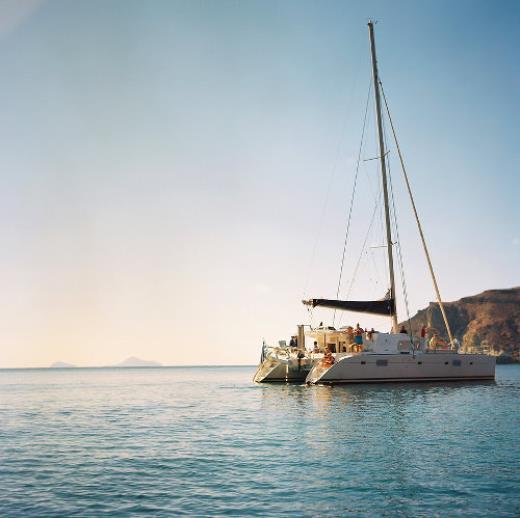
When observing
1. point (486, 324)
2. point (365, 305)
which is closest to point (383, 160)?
point (365, 305)

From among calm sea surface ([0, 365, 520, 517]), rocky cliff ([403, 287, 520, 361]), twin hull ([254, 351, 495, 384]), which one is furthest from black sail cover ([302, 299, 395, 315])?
rocky cliff ([403, 287, 520, 361])

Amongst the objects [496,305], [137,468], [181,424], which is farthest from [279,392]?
[496,305]

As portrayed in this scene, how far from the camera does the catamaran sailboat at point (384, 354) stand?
3884 cm

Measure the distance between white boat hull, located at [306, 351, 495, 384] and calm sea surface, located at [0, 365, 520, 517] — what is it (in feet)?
34.4

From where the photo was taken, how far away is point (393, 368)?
39.5 meters

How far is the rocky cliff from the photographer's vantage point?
179 m

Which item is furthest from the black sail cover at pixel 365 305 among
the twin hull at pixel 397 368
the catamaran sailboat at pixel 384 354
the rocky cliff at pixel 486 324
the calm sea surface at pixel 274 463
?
the rocky cliff at pixel 486 324

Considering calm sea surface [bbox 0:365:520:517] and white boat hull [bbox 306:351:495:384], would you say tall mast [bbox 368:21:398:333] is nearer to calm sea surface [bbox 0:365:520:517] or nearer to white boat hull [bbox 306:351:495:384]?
white boat hull [bbox 306:351:495:384]

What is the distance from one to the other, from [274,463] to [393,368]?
2680 cm

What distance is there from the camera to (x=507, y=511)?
1015 cm

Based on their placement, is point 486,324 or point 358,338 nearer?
point 358,338

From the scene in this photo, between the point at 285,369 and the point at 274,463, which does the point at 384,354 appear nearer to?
the point at 285,369

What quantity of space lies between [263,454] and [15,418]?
1937cm

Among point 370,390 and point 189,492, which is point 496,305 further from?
point 189,492
